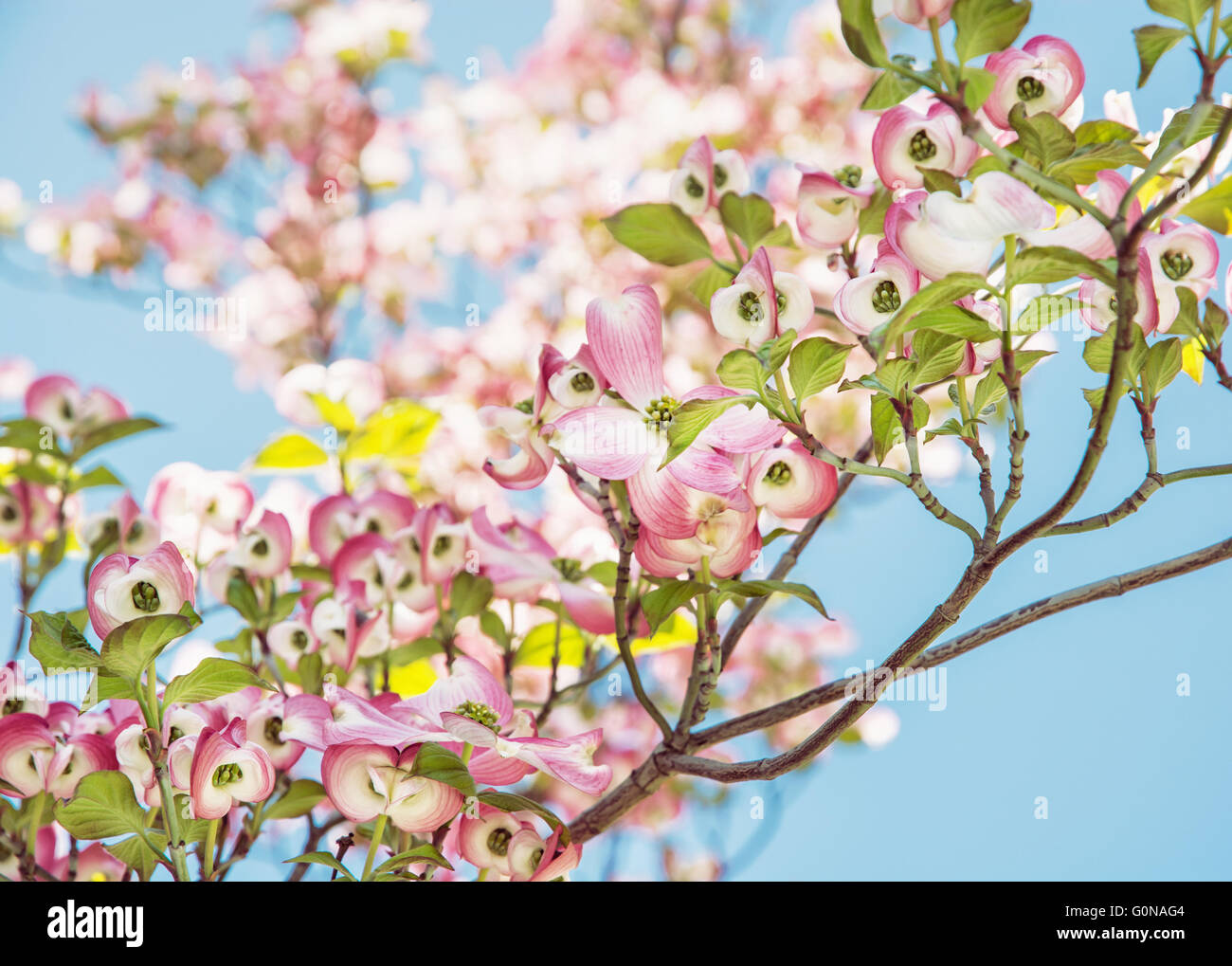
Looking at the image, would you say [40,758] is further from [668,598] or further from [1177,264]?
[1177,264]

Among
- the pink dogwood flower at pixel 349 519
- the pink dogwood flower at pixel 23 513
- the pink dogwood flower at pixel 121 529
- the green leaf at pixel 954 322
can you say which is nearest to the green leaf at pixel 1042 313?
the green leaf at pixel 954 322

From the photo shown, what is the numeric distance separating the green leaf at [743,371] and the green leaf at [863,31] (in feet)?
0.46

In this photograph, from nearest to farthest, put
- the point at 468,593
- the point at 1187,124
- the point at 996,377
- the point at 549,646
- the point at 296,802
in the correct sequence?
the point at 1187,124 < the point at 996,377 < the point at 296,802 < the point at 468,593 < the point at 549,646

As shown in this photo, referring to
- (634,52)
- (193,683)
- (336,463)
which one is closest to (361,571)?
(336,463)

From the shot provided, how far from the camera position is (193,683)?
521 mm

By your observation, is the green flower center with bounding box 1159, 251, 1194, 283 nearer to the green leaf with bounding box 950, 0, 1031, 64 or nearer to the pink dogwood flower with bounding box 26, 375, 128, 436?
the green leaf with bounding box 950, 0, 1031, 64

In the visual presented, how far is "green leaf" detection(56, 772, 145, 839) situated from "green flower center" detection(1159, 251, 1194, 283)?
62 cm

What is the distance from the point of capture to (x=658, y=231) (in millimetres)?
694

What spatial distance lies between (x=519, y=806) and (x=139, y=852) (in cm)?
23

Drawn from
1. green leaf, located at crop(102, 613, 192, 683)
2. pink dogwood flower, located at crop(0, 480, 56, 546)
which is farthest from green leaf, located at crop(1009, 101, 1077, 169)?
pink dogwood flower, located at crop(0, 480, 56, 546)

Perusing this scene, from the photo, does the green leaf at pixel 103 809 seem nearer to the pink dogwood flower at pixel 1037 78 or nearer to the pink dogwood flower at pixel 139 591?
the pink dogwood flower at pixel 139 591

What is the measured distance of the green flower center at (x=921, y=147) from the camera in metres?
0.58

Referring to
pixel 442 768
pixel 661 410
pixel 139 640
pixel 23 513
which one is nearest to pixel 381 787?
pixel 442 768

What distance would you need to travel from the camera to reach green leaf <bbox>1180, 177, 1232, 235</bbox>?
20.1 inches
